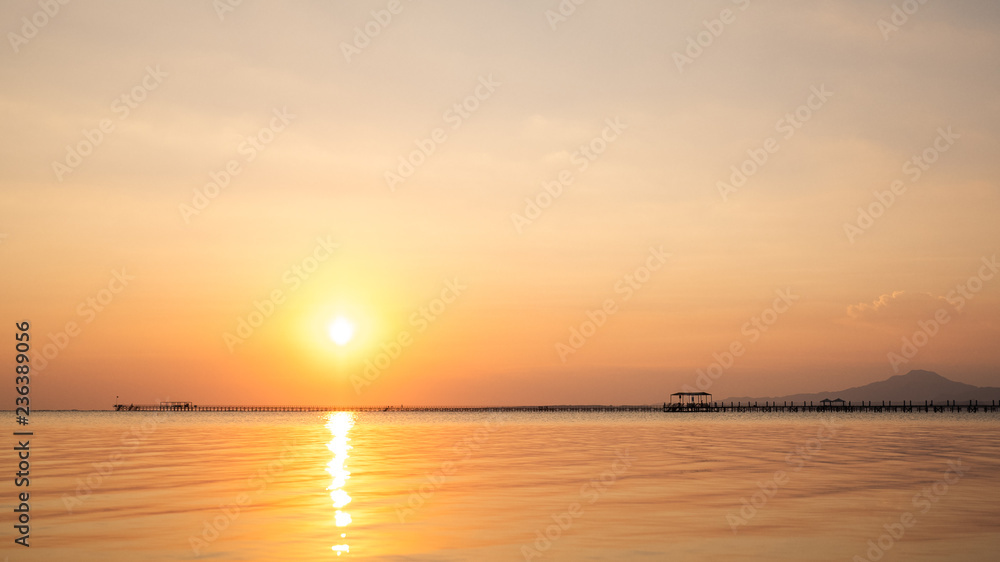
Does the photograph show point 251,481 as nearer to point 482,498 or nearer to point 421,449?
point 482,498

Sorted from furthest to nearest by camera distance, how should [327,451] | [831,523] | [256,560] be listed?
[327,451] < [831,523] < [256,560]

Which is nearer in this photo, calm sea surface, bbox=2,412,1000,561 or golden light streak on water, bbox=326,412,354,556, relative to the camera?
calm sea surface, bbox=2,412,1000,561

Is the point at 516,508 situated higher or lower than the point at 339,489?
lower

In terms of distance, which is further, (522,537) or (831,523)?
(831,523)

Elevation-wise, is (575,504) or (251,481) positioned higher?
(251,481)

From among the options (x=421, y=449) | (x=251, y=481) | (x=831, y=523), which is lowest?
(x=831, y=523)

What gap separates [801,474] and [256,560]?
2134 cm

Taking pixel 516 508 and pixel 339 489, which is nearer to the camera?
pixel 516 508

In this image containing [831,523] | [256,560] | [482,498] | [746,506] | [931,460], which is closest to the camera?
[256,560]

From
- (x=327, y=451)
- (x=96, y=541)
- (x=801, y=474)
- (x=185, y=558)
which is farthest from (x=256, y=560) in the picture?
(x=327, y=451)

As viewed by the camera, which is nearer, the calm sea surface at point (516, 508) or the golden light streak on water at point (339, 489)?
the calm sea surface at point (516, 508)

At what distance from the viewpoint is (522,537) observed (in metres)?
18.2

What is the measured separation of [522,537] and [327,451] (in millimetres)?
29772

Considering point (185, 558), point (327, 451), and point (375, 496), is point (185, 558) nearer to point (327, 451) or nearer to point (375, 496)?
point (375, 496)
